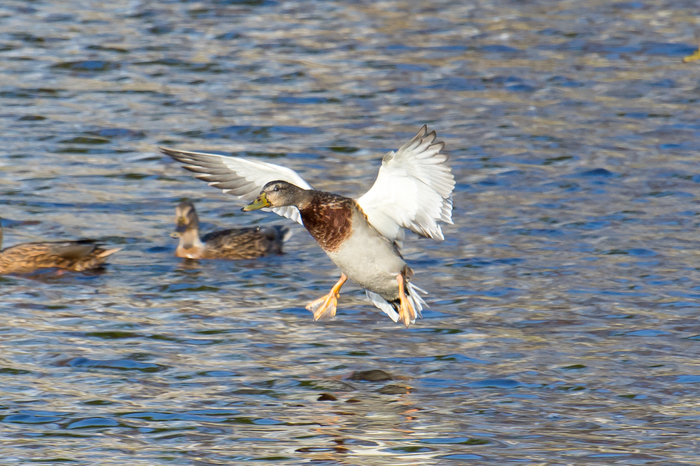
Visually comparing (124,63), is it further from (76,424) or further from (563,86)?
(76,424)

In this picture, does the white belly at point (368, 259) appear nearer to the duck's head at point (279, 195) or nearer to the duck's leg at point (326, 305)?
the duck's leg at point (326, 305)

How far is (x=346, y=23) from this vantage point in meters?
19.5

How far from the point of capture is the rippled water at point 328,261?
7309 mm

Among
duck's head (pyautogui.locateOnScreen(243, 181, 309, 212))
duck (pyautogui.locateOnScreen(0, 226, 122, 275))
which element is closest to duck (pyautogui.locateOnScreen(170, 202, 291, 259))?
duck (pyautogui.locateOnScreen(0, 226, 122, 275))

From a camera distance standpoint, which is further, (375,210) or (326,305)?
(326,305)

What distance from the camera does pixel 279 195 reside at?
26.6 feet

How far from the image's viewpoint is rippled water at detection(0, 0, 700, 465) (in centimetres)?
731

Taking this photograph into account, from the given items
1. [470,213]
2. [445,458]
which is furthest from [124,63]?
[445,458]

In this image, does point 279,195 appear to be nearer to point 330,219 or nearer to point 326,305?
point 330,219

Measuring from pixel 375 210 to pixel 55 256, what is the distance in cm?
354

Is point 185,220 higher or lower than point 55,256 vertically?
higher

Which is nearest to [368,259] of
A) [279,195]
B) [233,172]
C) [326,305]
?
[326,305]

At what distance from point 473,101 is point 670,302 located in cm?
675

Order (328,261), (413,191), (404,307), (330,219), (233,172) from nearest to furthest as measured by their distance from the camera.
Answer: (413,191) → (330,219) → (404,307) → (233,172) → (328,261)
